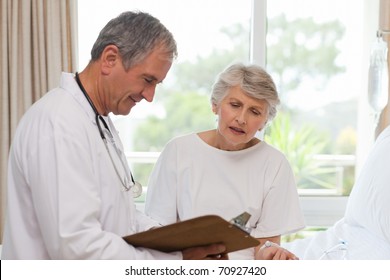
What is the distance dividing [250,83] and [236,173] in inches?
14.0

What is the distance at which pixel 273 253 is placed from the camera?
2.21 metres

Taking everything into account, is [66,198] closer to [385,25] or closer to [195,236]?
[195,236]

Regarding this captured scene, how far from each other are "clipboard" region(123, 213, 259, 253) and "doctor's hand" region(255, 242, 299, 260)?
0.43 metres

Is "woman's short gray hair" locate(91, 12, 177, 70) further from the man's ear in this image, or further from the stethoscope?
the stethoscope

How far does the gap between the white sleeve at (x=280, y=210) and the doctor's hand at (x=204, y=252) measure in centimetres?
71

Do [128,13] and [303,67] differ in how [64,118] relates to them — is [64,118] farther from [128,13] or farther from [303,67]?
[303,67]

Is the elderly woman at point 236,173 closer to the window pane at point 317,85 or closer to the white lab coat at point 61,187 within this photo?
the white lab coat at point 61,187

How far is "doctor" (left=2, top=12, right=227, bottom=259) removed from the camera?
151cm

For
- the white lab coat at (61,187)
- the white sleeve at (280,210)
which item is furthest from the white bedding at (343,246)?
the white lab coat at (61,187)

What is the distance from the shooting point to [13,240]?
5.26ft

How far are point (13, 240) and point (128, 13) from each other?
0.65 meters

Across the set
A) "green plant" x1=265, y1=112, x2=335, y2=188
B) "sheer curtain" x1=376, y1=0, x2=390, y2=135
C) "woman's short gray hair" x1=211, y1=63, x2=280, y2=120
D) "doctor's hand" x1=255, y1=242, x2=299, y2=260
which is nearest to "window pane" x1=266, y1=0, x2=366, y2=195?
"green plant" x1=265, y1=112, x2=335, y2=188

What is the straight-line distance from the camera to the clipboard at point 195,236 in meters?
1.53
